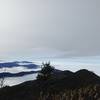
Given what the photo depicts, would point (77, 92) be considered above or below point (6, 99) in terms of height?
above

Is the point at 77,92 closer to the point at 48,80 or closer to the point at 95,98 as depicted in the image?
the point at 95,98

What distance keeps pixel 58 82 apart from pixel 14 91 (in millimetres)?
20248

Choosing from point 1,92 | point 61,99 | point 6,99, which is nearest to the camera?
point 61,99

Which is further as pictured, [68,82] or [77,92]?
[68,82]

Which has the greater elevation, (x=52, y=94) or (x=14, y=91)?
(x=52, y=94)

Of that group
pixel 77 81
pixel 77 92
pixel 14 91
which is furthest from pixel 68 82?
pixel 77 92

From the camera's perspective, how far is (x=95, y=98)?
1436cm

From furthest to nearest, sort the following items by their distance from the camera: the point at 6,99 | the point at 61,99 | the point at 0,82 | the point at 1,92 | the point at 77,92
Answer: the point at 0,82 < the point at 1,92 < the point at 6,99 < the point at 77,92 < the point at 61,99

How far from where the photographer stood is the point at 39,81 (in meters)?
157

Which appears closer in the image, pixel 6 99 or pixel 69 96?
pixel 69 96

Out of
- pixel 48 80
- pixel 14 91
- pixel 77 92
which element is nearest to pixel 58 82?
pixel 48 80

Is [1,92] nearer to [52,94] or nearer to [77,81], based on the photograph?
[77,81]

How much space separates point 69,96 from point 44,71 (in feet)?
469

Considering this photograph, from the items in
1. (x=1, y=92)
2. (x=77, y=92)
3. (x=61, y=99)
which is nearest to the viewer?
(x=61, y=99)
